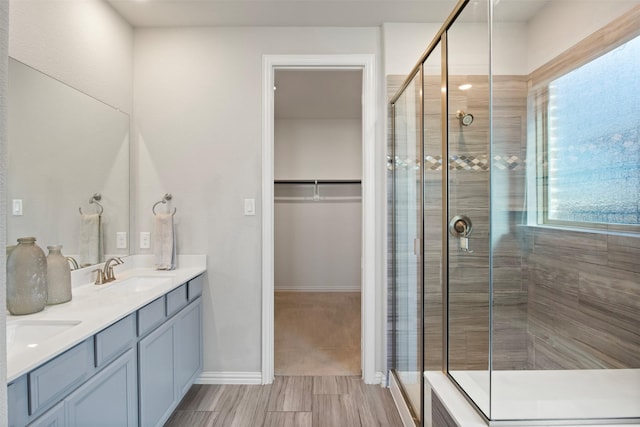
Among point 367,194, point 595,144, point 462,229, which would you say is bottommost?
point 462,229

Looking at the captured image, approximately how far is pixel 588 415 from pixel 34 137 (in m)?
2.62

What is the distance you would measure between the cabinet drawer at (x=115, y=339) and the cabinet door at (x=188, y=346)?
1.63ft

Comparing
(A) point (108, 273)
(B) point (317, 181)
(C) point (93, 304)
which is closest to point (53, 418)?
(C) point (93, 304)

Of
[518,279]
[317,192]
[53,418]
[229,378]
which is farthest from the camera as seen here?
[317,192]

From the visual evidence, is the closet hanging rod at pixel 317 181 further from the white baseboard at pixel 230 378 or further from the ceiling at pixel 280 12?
the white baseboard at pixel 230 378

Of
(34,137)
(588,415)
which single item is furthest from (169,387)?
(588,415)

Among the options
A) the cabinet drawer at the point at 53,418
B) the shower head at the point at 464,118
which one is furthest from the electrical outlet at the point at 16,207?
the shower head at the point at 464,118

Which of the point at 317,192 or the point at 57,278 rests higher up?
the point at 317,192

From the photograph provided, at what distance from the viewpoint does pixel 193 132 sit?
2479 mm

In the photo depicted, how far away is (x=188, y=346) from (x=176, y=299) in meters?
0.39

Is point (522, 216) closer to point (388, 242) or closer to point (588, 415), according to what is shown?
point (388, 242)

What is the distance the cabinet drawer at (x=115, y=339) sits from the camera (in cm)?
132

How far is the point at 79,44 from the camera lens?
1.97 meters

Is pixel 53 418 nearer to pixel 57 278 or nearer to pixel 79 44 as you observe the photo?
pixel 57 278
